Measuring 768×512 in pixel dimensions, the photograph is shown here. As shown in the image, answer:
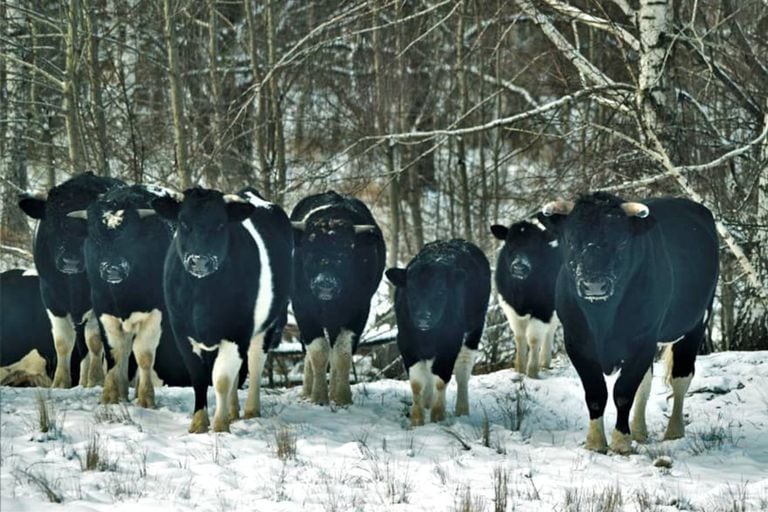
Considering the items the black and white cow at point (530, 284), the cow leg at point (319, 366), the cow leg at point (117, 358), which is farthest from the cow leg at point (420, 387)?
the cow leg at point (117, 358)

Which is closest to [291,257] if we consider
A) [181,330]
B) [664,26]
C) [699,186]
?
[181,330]

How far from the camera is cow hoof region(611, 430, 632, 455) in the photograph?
9.79 meters

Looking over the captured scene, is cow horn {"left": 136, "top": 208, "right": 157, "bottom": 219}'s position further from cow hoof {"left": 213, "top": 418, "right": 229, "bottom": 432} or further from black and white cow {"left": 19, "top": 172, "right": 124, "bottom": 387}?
cow hoof {"left": 213, "top": 418, "right": 229, "bottom": 432}

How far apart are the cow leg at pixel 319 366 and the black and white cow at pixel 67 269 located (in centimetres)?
201

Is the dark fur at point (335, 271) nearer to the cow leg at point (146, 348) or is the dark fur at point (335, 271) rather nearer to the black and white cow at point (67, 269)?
the cow leg at point (146, 348)

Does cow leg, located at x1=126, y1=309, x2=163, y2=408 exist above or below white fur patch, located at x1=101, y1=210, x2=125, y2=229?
below

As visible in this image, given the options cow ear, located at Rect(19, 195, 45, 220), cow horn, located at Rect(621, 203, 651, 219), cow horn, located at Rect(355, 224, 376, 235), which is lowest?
cow horn, located at Rect(621, 203, 651, 219)

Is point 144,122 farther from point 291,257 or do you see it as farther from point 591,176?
point 291,257

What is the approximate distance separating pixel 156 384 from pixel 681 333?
5.36 m

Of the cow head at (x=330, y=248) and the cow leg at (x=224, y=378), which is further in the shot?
the cow head at (x=330, y=248)

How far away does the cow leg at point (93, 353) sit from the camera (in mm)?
11656

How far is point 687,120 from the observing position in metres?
17.1

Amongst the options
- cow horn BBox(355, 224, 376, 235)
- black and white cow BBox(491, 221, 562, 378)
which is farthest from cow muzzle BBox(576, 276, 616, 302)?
black and white cow BBox(491, 221, 562, 378)

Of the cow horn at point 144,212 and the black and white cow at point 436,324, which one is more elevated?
the cow horn at point 144,212
